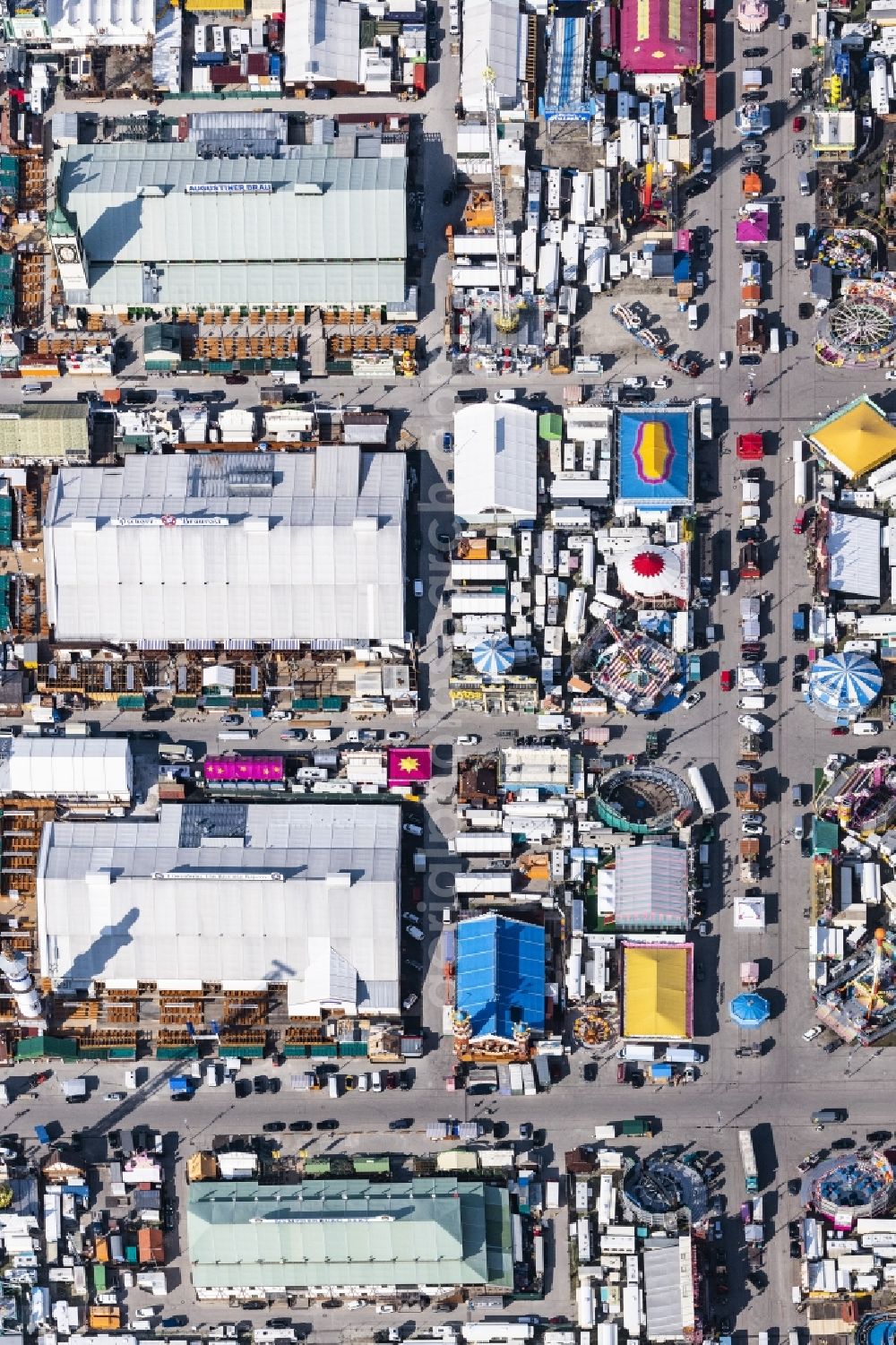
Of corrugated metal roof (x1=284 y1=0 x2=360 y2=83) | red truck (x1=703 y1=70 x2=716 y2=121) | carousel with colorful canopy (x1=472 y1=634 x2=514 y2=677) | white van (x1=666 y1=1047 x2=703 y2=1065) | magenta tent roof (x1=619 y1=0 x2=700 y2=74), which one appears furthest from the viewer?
red truck (x1=703 y1=70 x2=716 y2=121)

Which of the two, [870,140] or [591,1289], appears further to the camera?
[870,140]

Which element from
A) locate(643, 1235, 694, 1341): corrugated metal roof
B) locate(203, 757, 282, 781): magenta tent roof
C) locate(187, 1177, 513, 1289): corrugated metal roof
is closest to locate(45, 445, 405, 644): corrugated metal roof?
locate(203, 757, 282, 781): magenta tent roof

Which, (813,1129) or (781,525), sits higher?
(781,525)

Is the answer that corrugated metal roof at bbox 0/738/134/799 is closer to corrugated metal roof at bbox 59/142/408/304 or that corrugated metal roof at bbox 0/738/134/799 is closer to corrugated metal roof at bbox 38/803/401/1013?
corrugated metal roof at bbox 38/803/401/1013

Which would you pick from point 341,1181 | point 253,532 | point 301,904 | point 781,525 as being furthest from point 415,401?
point 341,1181

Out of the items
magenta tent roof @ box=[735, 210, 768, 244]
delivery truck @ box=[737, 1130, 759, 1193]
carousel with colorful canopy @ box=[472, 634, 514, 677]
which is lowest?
delivery truck @ box=[737, 1130, 759, 1193]

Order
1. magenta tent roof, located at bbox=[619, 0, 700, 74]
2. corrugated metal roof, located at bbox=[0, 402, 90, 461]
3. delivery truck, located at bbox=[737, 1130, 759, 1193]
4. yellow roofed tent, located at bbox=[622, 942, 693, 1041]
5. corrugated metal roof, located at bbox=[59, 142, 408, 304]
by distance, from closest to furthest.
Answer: delivery truck, located at bbox=[737, 1130, 759, 1193] → yellow roofed tent, located at bbox=[622, 942, 693, 1041] → corrugated metal roof, located at bbox=[0, 402, 90, 461] → corrugated metal roof, located at bbox=[59, 142, 408, 304] → magenta tent roof, located at bbox=[619, 0, 700, 74]

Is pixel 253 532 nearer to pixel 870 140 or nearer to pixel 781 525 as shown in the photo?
pixel 781 525

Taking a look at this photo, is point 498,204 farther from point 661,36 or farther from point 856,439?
point 856,439
